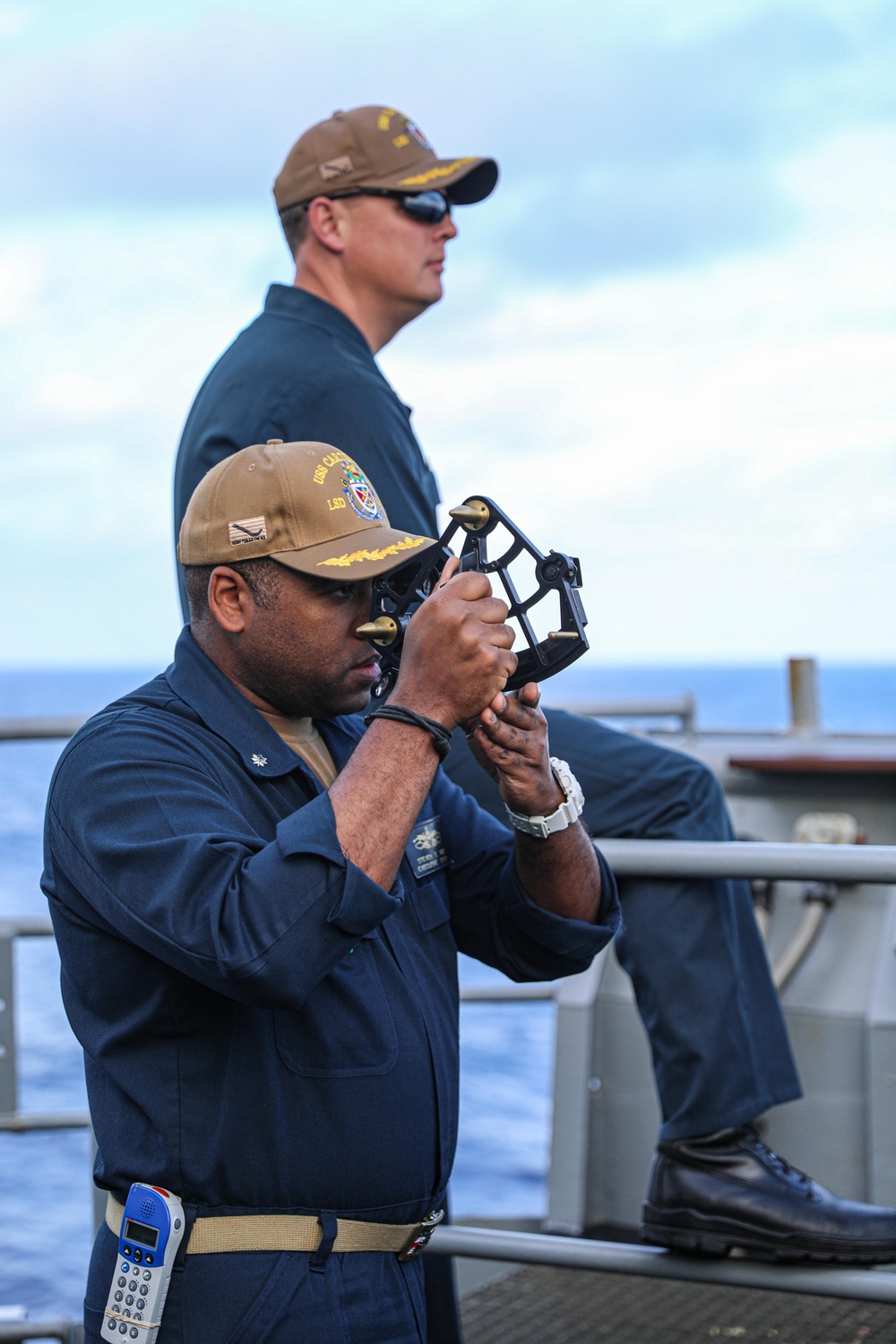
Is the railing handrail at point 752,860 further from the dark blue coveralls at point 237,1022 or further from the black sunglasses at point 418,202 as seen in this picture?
the black sunglasses at point 418,202

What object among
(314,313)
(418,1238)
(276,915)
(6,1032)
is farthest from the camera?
(6,1032)

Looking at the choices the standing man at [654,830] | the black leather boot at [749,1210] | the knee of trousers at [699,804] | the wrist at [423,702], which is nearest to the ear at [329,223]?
the standing man at [654,830]

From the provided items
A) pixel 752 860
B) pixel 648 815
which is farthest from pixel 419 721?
pixel 648 815

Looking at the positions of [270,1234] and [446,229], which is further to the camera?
[446,229]

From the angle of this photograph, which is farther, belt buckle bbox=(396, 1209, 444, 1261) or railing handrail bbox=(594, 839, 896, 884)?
railing handrail bbox=(594, 839, 896, 884)

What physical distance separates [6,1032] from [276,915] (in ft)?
5.89

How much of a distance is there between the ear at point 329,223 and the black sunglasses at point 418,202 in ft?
0.06

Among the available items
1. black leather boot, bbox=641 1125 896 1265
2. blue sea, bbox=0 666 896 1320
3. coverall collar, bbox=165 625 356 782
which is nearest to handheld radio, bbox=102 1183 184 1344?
coverall collar, bbox=165 625 356 782

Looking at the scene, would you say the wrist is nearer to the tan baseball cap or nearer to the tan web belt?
the tan web belt

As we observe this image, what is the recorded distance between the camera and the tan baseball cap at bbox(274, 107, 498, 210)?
8.80 ft

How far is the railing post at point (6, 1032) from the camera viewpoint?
298 cm

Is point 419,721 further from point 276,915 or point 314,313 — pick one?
point 314,313

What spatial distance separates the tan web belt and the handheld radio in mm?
31

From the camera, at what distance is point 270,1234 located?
156cm
